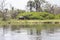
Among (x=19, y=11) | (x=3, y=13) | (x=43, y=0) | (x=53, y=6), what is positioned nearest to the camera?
(x=3, y=13)

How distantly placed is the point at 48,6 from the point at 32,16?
14339 mm

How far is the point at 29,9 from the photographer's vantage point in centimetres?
5831

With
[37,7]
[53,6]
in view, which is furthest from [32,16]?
[53,6]

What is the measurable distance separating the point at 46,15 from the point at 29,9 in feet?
37.5

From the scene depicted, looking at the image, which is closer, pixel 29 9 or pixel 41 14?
pixel 41 14

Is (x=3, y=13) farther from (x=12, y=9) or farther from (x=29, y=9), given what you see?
(x=29, y=9)

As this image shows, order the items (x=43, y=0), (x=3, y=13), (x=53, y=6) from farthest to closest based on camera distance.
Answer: (x=53, y=6), (x=43, y=0), (x=3, y=13)

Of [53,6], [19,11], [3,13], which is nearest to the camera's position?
[3,13]

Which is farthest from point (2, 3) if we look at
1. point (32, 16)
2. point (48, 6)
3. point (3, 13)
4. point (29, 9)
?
point (48, 6)

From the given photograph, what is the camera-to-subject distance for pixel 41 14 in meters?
48.2

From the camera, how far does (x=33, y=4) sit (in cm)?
5834

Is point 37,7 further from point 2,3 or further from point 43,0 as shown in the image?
point 2,3

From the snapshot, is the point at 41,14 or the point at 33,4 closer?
the point at 41,14

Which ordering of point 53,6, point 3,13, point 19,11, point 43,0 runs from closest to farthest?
point 3,13, point 19,11, point 43,0, point 53,6
